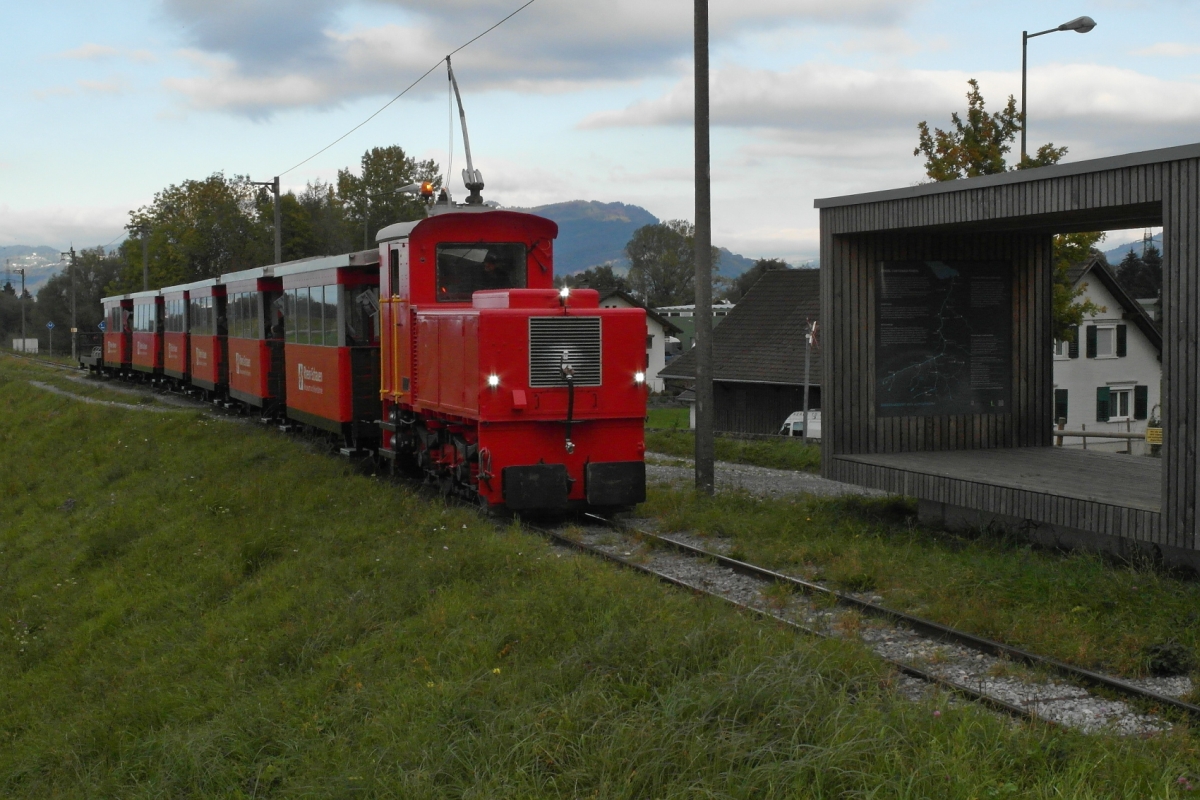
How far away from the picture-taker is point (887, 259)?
12.5m

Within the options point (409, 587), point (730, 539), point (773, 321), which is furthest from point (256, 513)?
point (773, 321)

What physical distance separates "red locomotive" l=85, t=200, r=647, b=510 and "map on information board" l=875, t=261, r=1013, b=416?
2.88m

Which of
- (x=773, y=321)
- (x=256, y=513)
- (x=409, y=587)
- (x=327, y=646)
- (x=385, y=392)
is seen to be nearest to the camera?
(x=327, y=646)

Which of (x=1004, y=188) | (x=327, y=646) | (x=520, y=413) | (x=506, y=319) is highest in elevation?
(x=1004, y=188)

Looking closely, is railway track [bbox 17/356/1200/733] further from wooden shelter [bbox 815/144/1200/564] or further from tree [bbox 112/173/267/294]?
tree [bbox 112/173/267/294]

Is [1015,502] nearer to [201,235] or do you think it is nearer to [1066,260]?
[1066,260]

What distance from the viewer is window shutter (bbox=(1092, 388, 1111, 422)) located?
40.4 metres

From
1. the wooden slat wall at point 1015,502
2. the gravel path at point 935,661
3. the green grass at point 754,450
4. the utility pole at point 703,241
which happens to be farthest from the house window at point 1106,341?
the gravel path at point 935,661

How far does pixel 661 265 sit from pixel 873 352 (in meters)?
117

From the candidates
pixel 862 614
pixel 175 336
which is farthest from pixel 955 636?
pixel 175 336

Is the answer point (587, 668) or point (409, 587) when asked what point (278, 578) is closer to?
point (409, 587)

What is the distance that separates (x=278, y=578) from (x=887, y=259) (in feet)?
24.2

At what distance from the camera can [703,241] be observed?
44.3 feet

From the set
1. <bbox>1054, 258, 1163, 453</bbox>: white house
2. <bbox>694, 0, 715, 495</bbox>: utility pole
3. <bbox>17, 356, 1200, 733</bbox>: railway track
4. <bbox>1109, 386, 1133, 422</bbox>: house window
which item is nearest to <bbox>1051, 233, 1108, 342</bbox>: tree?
<bbox>694, 0, 715, 495</bbox>: utility pole
